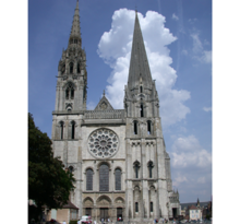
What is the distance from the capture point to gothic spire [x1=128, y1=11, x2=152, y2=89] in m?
44.9

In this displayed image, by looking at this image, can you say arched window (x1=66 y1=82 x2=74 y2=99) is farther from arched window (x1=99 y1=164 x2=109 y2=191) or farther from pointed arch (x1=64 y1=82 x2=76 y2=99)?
arched window (x1=99 y1=164 x2=109 y2=191)

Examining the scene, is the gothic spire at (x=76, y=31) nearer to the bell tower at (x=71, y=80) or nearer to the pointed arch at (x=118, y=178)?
the bell tower at (x=71, y=80)

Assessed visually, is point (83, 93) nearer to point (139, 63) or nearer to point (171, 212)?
point (139, 63)

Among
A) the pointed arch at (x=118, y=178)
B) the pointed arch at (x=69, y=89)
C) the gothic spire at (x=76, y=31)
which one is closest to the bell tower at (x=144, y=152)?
the pointed arch at (x=118, y=178)

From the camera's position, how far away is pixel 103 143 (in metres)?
39.4

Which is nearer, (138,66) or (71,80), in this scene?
(71,80)

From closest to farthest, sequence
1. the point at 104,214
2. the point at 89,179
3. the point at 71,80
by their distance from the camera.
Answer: the point at 104,214, the point at 89,179, the point at 71,80

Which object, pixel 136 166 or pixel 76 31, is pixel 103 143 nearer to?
pixel 136 166

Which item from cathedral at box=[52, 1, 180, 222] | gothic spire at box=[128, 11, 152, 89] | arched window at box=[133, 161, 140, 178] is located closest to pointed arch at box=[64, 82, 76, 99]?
cathedral at box=[52, 1, 180, 222]

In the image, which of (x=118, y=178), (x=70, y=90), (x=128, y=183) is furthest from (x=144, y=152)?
(x=70, y=90)

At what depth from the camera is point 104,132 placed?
3991 centimetres

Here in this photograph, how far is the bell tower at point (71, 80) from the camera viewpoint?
137 feet

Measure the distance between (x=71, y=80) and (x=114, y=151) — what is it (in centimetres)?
1422
